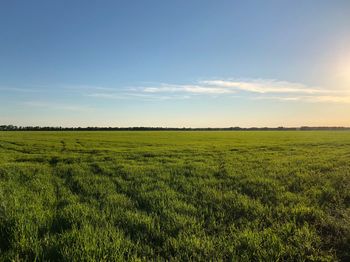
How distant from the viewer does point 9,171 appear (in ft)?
48.3

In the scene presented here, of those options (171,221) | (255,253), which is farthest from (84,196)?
(255,253)

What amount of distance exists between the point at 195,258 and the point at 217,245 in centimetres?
63

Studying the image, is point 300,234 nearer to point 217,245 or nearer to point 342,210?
point 217,245

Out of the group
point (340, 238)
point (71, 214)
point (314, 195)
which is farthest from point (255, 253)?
point (314, 195)

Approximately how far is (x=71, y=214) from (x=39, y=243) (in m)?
1.66

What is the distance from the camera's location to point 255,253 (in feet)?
16.6

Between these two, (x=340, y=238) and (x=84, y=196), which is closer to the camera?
(x=340, y=238)

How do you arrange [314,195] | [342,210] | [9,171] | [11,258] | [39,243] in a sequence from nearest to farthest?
[11,258] < [39,243] < [342,210] < [314,195] < [9,171]

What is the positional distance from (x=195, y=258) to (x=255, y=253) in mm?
1102

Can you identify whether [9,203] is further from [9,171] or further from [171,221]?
[9,171]

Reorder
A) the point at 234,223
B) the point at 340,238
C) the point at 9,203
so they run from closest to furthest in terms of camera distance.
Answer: the point at 340,238 → the point at 234,223 → the point at 9,203

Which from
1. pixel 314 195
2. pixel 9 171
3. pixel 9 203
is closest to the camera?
pixel 9 203

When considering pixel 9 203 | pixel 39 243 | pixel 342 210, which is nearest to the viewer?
pixel 39 243

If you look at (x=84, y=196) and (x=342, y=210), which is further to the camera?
(x=84, y=196)
